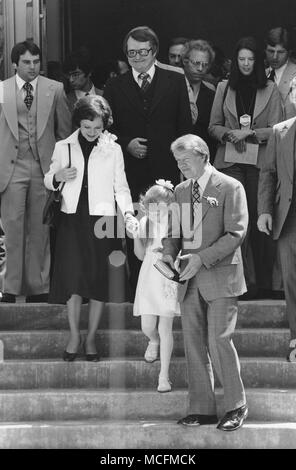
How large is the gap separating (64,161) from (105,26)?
4185mm

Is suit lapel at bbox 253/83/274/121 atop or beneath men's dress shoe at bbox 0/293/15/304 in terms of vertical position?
atop

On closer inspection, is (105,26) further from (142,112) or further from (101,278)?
(101,278)

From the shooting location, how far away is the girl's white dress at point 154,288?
26.3 feet

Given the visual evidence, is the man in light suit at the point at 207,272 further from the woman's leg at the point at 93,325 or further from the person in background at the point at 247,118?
the person in background at the point at 247,118

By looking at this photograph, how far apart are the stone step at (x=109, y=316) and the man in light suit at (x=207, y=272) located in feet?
3.72

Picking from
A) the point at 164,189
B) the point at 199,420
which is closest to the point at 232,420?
the point at 199,420

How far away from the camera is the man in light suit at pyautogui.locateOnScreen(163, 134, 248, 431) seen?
24.5 ft

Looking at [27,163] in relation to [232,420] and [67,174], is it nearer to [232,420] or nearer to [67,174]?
[67,174]

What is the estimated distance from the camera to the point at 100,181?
8.30 metres

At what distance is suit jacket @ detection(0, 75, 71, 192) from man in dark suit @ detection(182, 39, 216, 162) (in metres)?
0.87

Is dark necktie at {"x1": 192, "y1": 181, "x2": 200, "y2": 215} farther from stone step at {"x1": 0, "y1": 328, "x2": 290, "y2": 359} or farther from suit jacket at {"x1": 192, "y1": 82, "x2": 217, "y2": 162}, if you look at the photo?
suit jacket at {"x1": 192, "y1": 82, "x2": 217, "y2": 162}

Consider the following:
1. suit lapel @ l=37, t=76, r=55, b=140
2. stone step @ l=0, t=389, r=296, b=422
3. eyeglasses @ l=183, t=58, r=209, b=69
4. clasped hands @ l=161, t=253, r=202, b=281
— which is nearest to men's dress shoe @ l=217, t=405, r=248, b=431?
stone step @ l=0, t=389, r=296, b=422

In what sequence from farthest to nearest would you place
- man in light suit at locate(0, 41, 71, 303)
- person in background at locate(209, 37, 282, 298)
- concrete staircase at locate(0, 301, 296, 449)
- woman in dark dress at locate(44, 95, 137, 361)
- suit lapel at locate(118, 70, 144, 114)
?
man in light suit at locate(0, 41, 71, 303) → person in background at locate(209, 37, 282, 298) → suit lapel at locate(118, 70, 144, 114) → woman in dark dress at locate(44, 95, 137, 361) → concrete staircase at locate(0, 301, 296, 449)

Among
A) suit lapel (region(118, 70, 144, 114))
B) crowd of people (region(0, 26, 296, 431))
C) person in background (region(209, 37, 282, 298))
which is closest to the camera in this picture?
crowd of people (region(0, 26, 296, 431))
